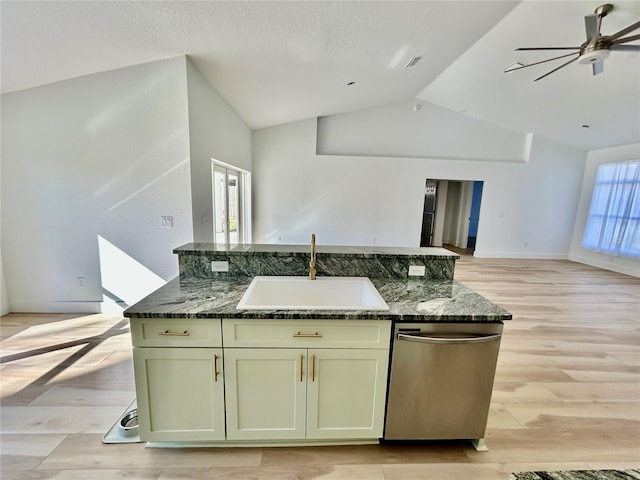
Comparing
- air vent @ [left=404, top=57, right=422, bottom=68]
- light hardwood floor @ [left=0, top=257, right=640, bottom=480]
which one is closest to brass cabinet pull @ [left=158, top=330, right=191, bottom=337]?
light hardwood floor @ [left=0, top=257, right=640, bottom=480]

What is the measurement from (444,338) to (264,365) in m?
0.94

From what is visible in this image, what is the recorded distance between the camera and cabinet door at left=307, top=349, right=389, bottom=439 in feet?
4.80

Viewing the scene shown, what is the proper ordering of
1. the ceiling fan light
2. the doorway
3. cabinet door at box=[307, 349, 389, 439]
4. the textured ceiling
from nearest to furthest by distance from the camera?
cabinet door at box=[307, 349, 389, 439] < the textured ceiling < the ceiling fan light < the doorway

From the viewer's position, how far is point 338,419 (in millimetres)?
1544

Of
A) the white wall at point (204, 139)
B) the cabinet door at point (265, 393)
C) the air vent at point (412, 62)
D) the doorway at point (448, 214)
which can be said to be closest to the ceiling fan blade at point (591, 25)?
the air vent at point (412, 62)

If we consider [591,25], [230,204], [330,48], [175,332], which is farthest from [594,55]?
[230,204]

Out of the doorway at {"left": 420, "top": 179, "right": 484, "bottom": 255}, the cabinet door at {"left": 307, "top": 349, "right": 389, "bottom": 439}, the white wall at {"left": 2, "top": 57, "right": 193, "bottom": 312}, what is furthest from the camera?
the doorway at {"left": 420, "top": 179, "right": 484, "bottom": 255}

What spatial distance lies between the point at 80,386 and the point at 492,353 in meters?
2.79

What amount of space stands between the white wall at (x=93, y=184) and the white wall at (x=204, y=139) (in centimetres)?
12

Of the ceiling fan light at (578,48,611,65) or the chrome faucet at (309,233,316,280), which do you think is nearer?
the chrome faucet at (309,233,316,280)

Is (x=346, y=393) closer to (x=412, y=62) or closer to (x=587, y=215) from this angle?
(x=412, y=62)

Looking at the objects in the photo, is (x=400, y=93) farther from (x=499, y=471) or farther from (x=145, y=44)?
(x=499, y=471)

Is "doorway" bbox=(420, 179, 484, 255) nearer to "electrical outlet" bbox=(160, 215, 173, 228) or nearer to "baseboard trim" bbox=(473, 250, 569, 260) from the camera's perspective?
"baseboard trim" bbox=(473, 250, 569, 260)

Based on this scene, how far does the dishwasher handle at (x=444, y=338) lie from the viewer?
1430mm
